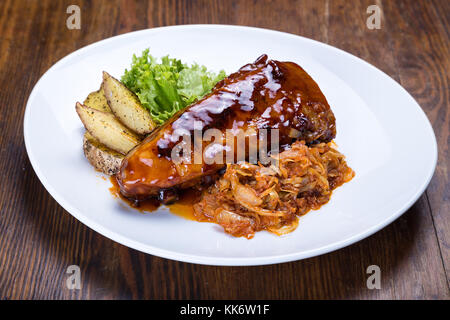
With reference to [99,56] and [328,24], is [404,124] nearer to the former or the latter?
[328,24]

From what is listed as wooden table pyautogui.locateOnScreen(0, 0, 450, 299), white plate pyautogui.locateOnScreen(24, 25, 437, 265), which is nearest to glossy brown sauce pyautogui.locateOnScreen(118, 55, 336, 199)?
white plate pyautogui.locateOnScreen(24, 25, 437, 265)

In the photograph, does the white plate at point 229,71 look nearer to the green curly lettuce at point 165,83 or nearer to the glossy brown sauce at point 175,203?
the glossy brown sauce at point 175,203

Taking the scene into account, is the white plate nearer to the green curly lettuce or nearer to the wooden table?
the wooden table

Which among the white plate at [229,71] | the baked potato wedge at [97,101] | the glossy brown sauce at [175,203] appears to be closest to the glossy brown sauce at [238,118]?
the glossy brown sauce at [175,203]

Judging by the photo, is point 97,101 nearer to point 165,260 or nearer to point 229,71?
point 229,71

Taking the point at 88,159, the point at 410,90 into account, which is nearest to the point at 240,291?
the point at 88,159

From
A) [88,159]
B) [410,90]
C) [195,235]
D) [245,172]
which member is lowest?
[195,235]
